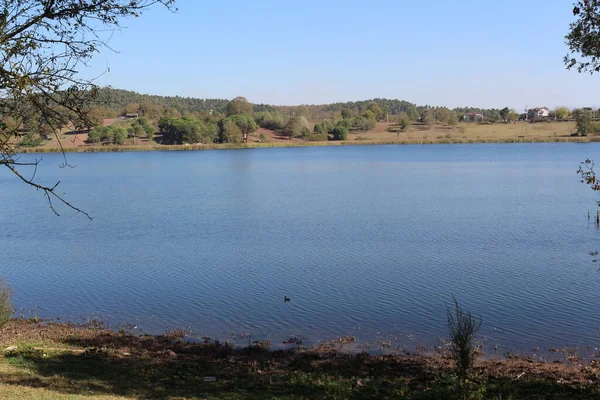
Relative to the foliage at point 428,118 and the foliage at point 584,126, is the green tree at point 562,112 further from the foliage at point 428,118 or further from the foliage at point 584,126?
the foliage at point 584,126

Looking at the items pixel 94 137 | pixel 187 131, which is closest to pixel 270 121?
pixel 187 131

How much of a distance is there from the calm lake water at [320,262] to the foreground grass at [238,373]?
188cm

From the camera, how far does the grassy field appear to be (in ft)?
422

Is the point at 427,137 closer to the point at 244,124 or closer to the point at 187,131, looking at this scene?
the point at 244,124

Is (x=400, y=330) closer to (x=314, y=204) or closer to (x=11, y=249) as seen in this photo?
(x=11, y=249)

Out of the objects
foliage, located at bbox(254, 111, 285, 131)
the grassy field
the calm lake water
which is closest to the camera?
the calm lake water

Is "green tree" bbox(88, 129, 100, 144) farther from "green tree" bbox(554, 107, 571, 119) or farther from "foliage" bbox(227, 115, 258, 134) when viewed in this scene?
"green tree" bbox(554, 107, 571, 119)

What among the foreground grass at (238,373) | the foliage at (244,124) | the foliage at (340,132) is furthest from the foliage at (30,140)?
the foliage at (244,124)

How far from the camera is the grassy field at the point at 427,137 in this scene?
12850 cm

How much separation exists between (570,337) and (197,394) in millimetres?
8853

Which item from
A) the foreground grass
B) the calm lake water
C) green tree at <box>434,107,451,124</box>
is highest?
green tree at <box>434,107,451,124</box>

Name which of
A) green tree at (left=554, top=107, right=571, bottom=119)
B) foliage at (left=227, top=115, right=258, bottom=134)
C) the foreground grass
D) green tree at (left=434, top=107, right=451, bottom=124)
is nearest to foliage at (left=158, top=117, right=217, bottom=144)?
foliage at (left=227, top=115, right=258, bottom=134)

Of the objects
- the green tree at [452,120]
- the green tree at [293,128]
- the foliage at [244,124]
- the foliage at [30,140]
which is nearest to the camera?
the foliage at [30,140]

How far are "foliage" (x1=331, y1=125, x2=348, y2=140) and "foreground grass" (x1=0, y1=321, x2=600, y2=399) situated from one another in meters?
139
